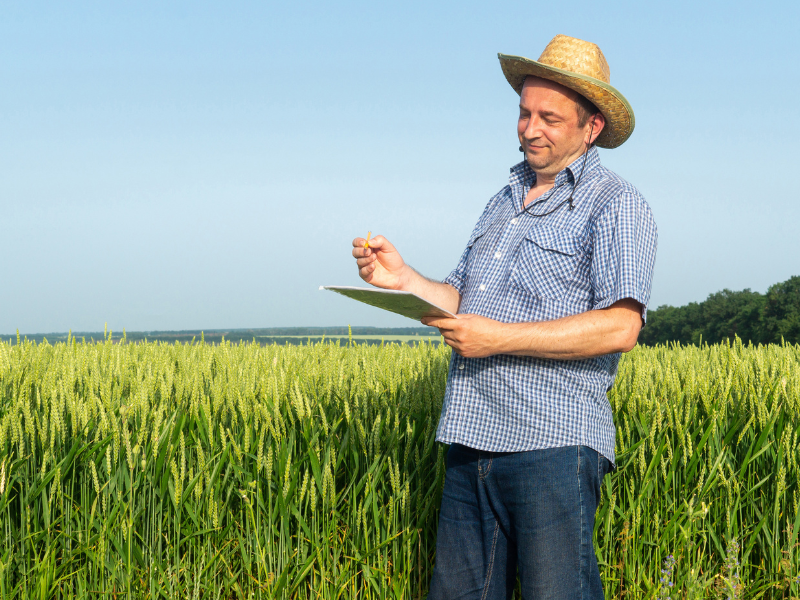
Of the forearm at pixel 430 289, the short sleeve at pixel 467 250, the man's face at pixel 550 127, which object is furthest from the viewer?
the short sleeve at pixel 467 250

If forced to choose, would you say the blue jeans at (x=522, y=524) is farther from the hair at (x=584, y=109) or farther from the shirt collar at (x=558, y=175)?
the hair at (x=584, y=109)

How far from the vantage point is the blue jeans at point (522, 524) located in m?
1.84

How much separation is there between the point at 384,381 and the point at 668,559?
1638mm

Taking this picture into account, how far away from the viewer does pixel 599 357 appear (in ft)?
6.48

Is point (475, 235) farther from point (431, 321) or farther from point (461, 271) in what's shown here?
point (431, 321)

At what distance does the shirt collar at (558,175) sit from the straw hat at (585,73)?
6.1 inches

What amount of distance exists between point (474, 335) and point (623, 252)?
50 cm

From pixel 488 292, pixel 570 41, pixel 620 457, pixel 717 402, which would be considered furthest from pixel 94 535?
pixel 717 402

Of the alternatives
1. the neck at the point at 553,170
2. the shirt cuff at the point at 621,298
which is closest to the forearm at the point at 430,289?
the neck at the point at 553,170

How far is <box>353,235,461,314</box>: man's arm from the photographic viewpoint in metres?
2.24

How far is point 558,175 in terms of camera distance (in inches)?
84.5

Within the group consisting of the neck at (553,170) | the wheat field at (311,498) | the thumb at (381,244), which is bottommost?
the wheat field at (311,498)

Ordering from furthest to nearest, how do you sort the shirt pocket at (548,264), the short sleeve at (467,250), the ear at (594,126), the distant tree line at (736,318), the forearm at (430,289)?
the distant tree line at (736,318) → the short sleeve at (467,250) → the forearm at (430,289) → the ear at (594,126) → the shirt pocket at (548,264)

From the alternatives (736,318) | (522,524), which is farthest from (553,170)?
(736,318)
